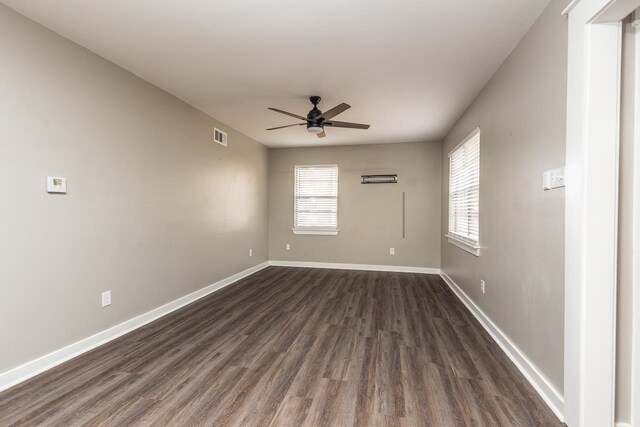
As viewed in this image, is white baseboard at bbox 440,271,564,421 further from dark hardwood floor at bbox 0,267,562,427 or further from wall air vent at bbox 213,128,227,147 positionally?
wall air vent at bbox 213,128,227,147

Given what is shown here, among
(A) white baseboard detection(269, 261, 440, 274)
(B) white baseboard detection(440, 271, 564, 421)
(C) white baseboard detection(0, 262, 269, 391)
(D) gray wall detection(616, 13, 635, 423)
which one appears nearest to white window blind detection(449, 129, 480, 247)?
(B) white baseboard detection(440, 271, 564, 421)

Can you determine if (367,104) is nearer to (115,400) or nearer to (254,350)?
(254,350)

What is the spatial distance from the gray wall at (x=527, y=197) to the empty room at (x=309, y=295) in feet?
0.07

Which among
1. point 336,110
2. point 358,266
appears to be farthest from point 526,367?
point 358,266

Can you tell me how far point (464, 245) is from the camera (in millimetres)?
3855

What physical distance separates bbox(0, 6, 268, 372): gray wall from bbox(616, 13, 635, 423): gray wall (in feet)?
11.7

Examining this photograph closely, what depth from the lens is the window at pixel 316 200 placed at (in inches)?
242

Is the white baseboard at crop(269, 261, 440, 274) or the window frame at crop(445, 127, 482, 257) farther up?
the window frame at crop(445, 127, 482, 257)

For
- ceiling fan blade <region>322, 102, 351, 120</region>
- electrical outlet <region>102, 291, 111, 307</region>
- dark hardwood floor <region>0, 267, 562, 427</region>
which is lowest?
dark hardwood floor <region>0, 267, 562, 427</region>

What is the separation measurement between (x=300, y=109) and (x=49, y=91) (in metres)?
2.44

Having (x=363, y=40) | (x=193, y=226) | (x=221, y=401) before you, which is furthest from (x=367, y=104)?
(x=221, y=401)

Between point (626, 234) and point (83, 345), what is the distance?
3719mm

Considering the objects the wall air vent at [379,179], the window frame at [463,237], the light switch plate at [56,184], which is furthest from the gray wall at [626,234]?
the wall air vent at [379,179]

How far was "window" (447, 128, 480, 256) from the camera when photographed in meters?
3.53
